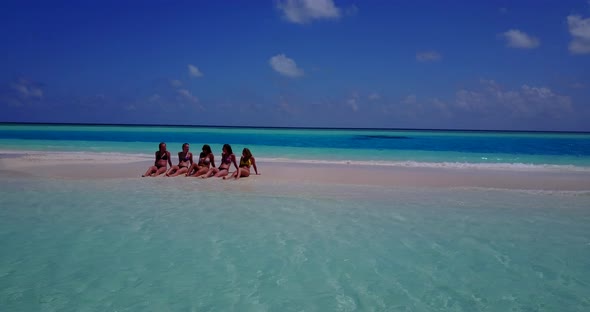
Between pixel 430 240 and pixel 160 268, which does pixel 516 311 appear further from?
pixel 160 268

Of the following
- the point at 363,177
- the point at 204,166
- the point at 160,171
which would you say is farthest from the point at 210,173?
the point at 363,177

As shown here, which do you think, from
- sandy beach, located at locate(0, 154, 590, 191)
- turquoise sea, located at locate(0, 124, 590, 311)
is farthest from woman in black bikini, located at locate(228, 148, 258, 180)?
turquoise sea, located at locate(0, 124, 590, 311)

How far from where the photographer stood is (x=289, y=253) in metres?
5.30

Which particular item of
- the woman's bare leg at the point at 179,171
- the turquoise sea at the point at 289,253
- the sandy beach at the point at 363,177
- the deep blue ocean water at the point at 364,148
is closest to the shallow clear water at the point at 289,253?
the turquoise sea at the point at 289,253

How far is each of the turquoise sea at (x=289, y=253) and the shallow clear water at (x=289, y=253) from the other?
22 mm

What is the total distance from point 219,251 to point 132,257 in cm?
106

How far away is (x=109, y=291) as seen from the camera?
13.2 ft

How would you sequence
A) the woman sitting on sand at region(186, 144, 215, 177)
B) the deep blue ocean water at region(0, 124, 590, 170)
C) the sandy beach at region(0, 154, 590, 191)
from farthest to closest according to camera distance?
the deep blue ocean water at region(0, 124, 590, 170)
the woman sitting on sand at region(186, 144, 215, 177)
the sandy beach at region(0, 154, 590, 191)

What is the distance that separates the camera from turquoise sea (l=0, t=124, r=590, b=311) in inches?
155

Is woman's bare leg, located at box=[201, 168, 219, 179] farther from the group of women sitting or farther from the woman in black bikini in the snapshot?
the woman in black bikini

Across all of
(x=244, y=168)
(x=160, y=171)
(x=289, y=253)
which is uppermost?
(x=244, y=168)

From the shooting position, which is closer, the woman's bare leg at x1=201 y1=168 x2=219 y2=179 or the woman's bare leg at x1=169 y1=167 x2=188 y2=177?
the woman's bare leg at x1=201 y1=168 x2=219 y2=179

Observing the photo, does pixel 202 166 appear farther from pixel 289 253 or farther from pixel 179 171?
pixel 289 253

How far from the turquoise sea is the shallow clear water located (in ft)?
0.07
